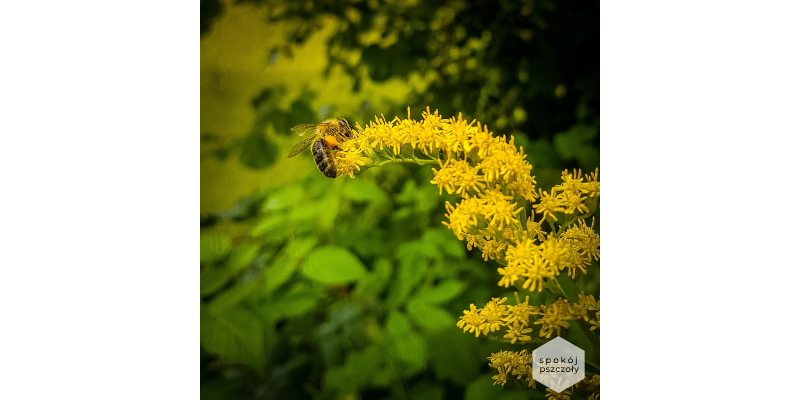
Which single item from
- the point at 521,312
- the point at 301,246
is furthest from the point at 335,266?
the point at 521,312

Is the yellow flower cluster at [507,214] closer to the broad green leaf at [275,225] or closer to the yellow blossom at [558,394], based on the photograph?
the yellow blossom at [558,394]

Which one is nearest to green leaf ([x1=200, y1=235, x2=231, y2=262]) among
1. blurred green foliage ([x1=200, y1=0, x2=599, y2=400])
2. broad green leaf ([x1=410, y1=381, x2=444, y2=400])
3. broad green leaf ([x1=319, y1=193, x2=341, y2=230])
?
blurred green foliage ([x1=200, y1=0, x2=599, y2=400])

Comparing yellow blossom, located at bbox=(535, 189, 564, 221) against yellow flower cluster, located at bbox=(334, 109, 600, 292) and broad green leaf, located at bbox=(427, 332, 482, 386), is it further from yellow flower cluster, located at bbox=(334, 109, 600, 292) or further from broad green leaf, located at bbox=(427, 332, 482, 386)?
broad green leaf, located at bbox=(427, 332, 482, 386)

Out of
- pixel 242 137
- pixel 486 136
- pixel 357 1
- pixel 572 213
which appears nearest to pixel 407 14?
pixel 357 1

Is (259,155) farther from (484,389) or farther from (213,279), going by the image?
(484,389)

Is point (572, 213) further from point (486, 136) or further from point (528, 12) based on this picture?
point (528, 12)

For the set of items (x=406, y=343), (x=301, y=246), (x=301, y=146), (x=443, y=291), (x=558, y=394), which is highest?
(x=301, y=146)

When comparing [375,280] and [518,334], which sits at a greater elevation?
[375,280]
